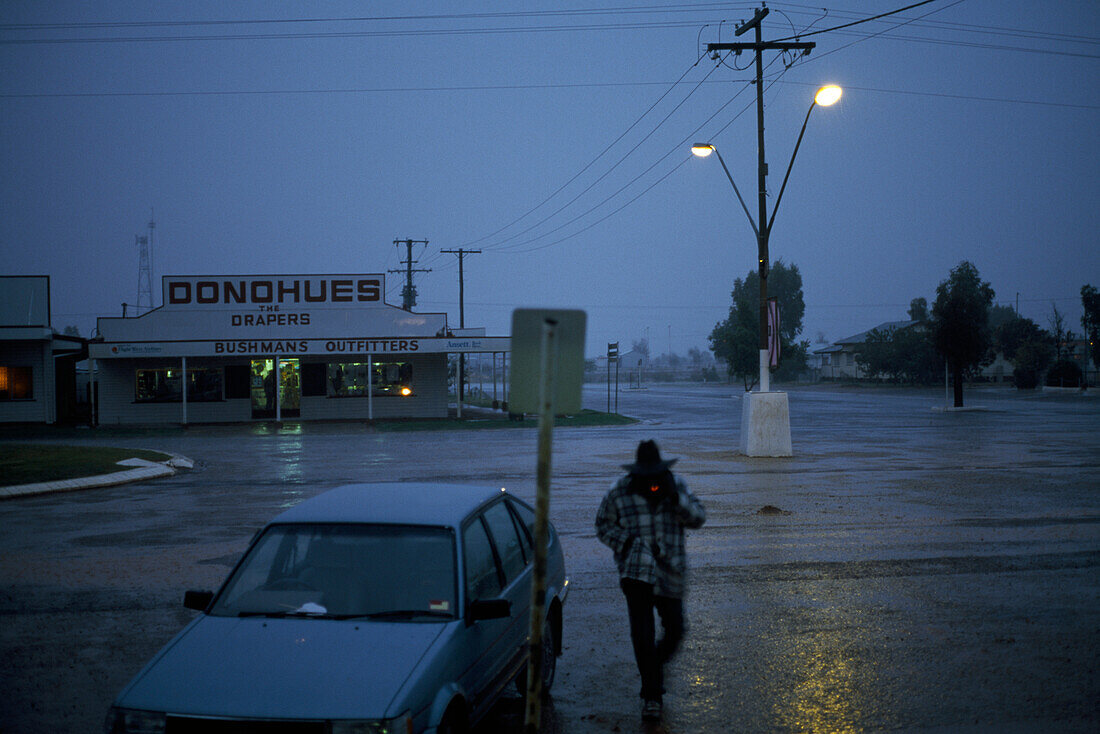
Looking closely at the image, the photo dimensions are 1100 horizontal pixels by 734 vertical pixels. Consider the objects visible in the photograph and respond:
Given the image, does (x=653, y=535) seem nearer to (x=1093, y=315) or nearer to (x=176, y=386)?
(x=176, y=386)

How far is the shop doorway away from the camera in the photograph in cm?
3859

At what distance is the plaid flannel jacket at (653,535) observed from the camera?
4926 mm

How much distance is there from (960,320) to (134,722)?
44.4 metres

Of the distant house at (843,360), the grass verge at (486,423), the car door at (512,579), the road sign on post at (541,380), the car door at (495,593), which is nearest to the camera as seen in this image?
the road sign on post at (541,380)

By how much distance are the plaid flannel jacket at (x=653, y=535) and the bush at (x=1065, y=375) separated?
65.7m

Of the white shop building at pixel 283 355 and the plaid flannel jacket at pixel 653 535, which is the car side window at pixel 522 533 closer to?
the plaid flannel jacket at pixel 653 535

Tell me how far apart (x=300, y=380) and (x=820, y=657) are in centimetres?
3442

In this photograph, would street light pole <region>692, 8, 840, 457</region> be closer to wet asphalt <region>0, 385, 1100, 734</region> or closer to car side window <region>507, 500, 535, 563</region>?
wet asphalt <region>0, 385, 1100, 734</region>

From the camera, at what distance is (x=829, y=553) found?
9.55 metres

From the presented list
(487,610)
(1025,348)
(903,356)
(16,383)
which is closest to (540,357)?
(487,610)

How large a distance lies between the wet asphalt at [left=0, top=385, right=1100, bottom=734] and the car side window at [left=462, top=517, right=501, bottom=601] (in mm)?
928

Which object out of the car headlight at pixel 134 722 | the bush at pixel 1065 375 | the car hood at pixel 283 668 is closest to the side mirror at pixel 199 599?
the car hood at pixel 283 668

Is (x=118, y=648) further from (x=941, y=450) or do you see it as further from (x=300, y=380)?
(x=300, y=380)

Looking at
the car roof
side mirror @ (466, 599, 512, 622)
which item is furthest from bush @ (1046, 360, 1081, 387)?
side mirror @ (466, 599, 512, 622)
